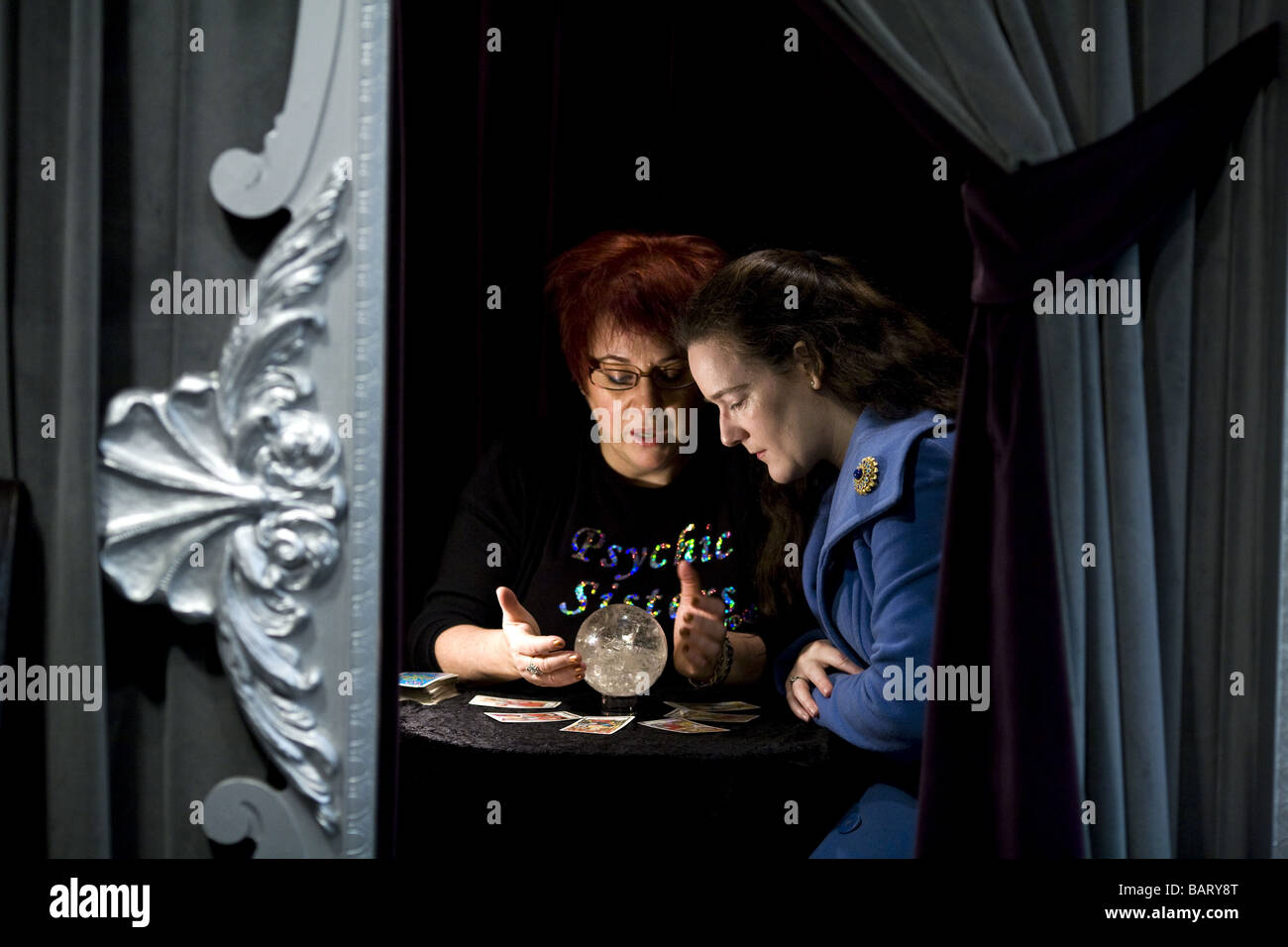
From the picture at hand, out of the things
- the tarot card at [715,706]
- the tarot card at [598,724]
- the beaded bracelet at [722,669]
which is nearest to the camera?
the tarot card at [598,724]

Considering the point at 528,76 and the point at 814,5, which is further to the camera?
the point at 528,76

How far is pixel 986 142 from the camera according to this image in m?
1.86

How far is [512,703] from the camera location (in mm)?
2389

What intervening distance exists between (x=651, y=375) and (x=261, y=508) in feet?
4.03

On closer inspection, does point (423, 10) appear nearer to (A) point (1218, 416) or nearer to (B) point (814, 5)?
(B) point (814, 5)

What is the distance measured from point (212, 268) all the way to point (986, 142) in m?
1.40

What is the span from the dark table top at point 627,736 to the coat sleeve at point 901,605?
0.14m

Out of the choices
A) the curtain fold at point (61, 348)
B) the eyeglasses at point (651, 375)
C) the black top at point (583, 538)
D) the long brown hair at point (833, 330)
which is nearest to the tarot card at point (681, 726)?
the black top at point (583, 538)

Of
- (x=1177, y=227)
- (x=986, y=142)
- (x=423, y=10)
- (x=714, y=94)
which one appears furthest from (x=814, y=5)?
(x=423, y=10)

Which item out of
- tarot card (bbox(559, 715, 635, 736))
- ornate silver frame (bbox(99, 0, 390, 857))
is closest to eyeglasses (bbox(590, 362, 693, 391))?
tarot card (bbox(559, 715, 635, 736))

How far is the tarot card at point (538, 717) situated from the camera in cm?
223

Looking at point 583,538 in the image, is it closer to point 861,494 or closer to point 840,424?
point 840,424

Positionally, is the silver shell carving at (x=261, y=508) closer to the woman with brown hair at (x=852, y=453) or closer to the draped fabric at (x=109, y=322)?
the draped fabric at (x=109, y=322)

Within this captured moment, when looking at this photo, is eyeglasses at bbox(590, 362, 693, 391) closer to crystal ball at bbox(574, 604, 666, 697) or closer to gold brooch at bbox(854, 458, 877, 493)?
crystal ball at bbox(574, 604, 666, 697)
